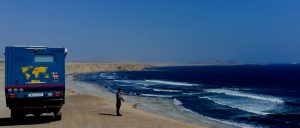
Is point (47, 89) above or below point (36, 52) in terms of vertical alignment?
below

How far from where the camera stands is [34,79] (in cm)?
→ 1744

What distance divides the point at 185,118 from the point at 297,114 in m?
11.0

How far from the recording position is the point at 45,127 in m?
17.8

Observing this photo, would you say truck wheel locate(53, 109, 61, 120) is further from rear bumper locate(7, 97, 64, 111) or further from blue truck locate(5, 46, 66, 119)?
rear bumper locate(7, 97, 64, 111)

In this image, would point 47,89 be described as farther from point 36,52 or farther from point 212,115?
point 212,115

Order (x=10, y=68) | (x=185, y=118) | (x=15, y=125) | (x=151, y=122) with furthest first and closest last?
(x=185, y=118) → (x=151, y=122) → (x=15, y=125) → (x=10, y=68)

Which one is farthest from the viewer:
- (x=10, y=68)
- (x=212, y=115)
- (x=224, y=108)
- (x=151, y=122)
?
(x=224, y=108)

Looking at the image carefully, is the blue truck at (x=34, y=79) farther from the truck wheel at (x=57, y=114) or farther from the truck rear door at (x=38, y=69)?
the truck wheel at (x=57, y=114)

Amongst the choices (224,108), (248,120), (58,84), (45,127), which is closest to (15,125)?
(45,127)

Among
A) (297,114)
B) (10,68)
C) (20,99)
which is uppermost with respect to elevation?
(10,68)

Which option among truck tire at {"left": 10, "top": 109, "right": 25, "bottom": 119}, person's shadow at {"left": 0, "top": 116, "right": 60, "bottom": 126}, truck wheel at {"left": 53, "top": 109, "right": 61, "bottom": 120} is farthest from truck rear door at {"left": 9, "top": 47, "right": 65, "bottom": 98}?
person's shadow at {"left": 0, "top": 116, "right": 60, "bottom": 126}

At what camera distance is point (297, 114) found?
34438 mm

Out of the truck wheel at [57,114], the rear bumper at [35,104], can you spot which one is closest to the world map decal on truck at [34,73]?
the rear bumper at [35,104]

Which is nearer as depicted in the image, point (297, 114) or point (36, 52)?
point (36, 52)
